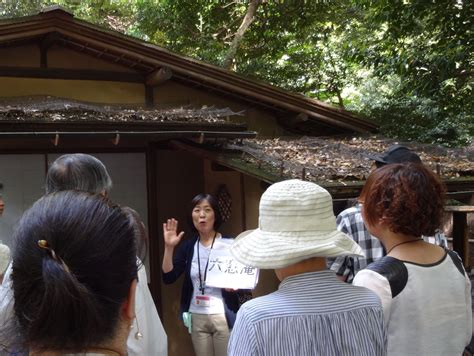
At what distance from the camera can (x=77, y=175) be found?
230 cm

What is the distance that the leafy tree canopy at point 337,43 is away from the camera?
7805 mm

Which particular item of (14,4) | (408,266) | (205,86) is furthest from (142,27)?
(408,266)

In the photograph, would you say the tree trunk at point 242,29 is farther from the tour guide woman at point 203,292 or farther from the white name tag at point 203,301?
the white name tag at point 203,301

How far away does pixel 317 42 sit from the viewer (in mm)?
15320

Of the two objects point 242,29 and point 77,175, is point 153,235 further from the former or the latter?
point 242,29

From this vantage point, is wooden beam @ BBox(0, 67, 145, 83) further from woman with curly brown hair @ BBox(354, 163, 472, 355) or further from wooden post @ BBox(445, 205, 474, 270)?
woman with curly brown hair @ BBox(354, 163, 472, 355)

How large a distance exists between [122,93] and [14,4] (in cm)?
1169

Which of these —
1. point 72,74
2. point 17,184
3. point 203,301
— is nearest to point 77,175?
point 203,301

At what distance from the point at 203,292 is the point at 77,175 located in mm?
2331

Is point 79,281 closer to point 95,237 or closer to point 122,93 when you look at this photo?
point 95,237

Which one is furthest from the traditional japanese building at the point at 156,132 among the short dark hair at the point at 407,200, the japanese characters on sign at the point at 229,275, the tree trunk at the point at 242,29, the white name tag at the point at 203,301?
the tree trunk at the point at 242,29

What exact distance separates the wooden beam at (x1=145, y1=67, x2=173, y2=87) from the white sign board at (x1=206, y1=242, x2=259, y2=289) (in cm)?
303

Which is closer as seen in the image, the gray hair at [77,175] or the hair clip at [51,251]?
the hair clip at [51,251]

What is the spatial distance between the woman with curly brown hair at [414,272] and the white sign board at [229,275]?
2.28 m
